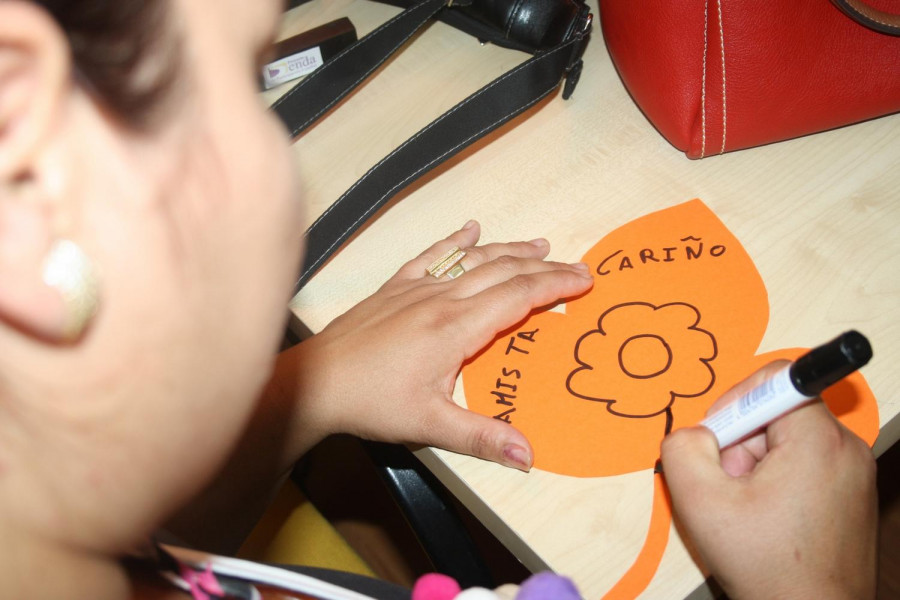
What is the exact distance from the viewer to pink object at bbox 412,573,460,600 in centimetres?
51

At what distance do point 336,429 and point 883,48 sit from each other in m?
0.59

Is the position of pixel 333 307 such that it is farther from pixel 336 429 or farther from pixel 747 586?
pixel 747 586

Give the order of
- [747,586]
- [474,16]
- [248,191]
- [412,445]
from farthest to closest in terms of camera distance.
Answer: [474,16], [412,445], [747,586], [248,191]

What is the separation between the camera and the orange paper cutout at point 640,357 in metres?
0.58

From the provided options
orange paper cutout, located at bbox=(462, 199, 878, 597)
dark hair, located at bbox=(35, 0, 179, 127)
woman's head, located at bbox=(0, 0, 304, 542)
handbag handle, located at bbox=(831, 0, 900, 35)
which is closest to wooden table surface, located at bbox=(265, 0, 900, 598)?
orange paper cutout, located at bbox=(462, 199, 878, 597)

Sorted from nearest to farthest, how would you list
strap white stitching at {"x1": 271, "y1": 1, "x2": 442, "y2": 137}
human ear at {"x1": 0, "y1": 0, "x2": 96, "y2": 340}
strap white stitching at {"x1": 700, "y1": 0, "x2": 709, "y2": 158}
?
human ear at {"x1": 0, "y1": 0, "x2": 96, "y2": 340} → strap white stitching at {"x1": 700, "y1": 0, "x2": 709, "y2": 158} → strap white stitching at {"x1": 271, "y1": 1, "x2": 442, "y2": 137}

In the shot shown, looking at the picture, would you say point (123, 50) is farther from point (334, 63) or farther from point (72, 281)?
point (334, 63)

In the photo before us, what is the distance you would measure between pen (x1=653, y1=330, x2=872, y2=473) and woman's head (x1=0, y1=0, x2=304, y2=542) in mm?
318

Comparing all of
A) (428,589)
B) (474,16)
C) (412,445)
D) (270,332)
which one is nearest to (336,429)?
(412,445)

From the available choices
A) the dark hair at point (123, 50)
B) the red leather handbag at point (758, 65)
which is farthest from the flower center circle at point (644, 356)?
the dark hair at point (123, 50)

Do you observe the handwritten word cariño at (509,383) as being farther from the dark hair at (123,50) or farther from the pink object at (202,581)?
the dark hair at (123,50)

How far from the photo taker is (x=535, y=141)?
2.58ft

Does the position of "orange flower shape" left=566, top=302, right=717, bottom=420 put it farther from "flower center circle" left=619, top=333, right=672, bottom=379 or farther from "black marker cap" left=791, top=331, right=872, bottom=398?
"black marker cap" left=791, top=331, right=872, bottom=398

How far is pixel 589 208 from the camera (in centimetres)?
72
